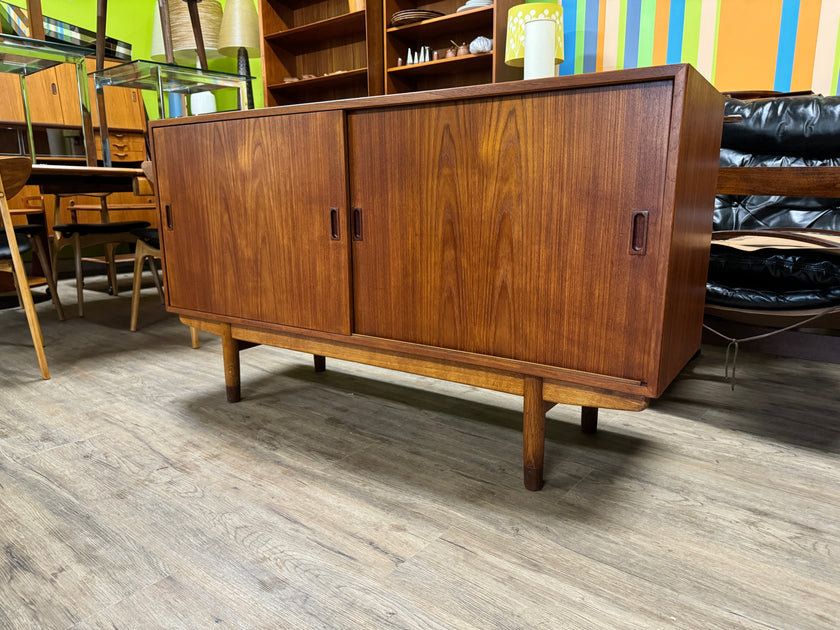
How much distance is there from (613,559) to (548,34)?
989 millimetres

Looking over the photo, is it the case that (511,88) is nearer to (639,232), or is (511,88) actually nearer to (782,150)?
(639,232)

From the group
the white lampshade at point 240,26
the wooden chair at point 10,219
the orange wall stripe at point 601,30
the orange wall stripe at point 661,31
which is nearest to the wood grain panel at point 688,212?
the wooden chair at point 10,219

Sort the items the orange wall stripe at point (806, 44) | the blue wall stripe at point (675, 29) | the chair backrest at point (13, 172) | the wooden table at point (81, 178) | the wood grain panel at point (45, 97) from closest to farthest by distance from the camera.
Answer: the chair backrest at point (13, 172)
the wooden table at point (81, 178)
the orange wall stripe at point (806, 44)
the blue wall stripe at point (675, 29)
the wood grain panel at point (45, 97)

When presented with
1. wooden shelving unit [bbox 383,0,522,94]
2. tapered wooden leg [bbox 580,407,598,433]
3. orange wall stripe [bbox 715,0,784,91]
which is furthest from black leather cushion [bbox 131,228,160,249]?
orange wall stripe [bbox 715,0,784,91]

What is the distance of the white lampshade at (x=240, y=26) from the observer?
4.53 m

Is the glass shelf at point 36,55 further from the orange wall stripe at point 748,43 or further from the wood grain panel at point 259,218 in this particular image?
the orange wall stripe at point 748,43

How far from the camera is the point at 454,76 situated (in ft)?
13.3

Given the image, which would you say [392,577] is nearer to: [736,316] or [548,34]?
[548,34]

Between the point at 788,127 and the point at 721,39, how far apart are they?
1.22 m

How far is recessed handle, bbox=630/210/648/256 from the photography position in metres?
0.93

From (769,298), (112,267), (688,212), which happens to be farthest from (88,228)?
(769,298)

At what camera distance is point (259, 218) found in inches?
55.9

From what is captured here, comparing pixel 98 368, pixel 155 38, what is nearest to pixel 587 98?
pixel 98 368

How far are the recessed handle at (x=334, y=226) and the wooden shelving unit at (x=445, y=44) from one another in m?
2.58
